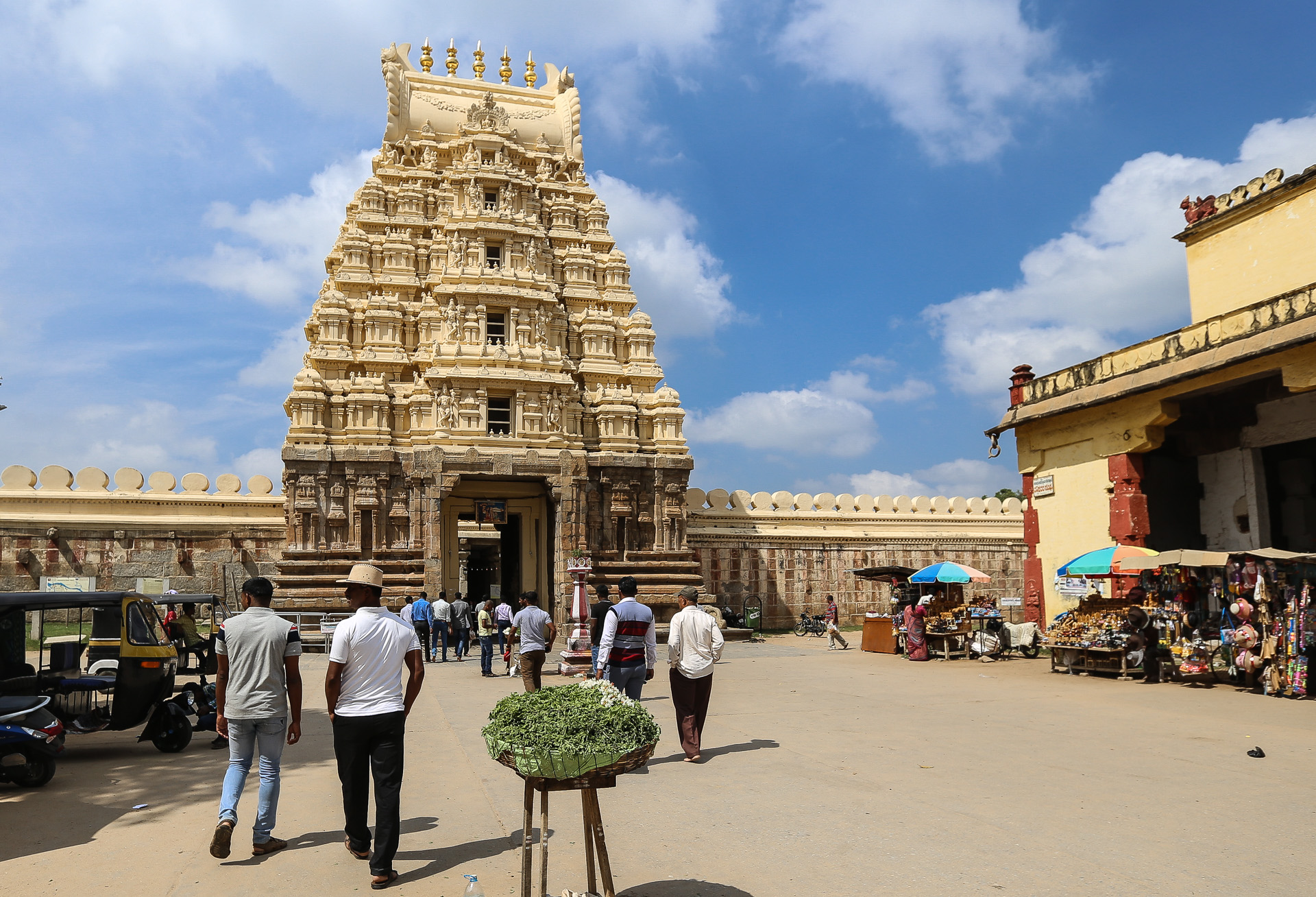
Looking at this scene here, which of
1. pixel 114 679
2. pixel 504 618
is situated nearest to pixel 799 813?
pixel 114 679

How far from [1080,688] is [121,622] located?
11.9 meters

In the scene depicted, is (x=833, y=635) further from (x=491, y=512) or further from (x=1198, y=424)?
(x=491, y=512)

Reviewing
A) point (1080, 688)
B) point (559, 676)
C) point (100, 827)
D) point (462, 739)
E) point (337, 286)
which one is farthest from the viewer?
point (337, 286)

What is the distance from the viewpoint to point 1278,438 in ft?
53.6

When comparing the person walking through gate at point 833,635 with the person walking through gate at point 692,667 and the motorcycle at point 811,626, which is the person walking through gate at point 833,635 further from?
the person walking through gate at point 692,667

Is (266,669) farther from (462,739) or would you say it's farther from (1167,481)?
(1167,481)

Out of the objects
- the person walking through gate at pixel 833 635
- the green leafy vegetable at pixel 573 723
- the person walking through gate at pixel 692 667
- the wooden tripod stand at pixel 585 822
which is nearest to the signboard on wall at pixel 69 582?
the person walking through gate at pixel 833 635

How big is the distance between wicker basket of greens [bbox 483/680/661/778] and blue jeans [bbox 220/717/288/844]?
1.83m

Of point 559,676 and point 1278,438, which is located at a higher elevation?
point 1278,438

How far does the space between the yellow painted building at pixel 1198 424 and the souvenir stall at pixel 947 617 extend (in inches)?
54.3

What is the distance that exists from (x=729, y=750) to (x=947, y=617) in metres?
11.5

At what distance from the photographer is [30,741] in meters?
7.18

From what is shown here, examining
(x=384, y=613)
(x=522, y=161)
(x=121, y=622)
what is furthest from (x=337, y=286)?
(x=384, y=613)

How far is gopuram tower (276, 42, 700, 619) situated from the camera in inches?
894
